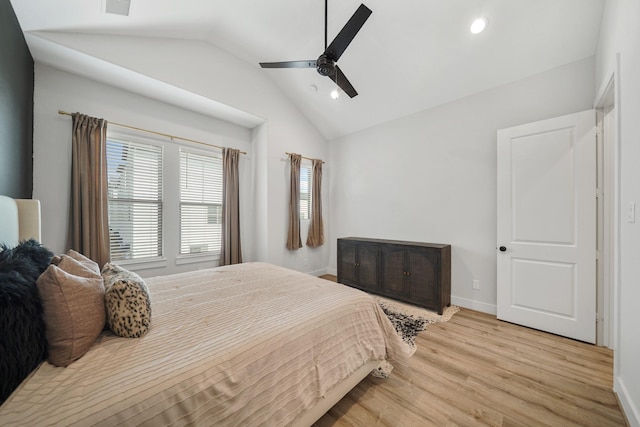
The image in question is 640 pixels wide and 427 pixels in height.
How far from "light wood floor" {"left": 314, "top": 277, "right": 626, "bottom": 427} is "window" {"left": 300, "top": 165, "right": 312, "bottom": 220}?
2.83m

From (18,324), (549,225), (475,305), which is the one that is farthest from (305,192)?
(18,324)

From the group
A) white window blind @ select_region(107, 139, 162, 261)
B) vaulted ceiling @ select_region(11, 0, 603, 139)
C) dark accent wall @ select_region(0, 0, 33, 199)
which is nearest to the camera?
dark accent wall @ select_region(0, 0, 33, 199)

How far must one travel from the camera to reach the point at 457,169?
10.3ft

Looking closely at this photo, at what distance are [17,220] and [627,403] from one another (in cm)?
411

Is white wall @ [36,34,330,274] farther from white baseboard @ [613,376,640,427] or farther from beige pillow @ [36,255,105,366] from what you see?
white baseboard @ [613,376,640,427]

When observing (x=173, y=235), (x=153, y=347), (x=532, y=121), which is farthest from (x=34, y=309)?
(x=532, y=121)

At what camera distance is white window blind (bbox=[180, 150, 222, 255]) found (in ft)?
11.1

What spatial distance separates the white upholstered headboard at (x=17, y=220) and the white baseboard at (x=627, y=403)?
142 inches

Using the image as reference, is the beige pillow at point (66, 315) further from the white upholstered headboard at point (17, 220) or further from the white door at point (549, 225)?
the white door at point (549, 225)

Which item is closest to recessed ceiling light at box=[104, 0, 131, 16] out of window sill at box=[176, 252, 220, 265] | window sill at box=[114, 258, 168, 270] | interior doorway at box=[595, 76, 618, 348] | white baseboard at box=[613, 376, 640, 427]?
window sill at box=[114, 258, 168, 270]

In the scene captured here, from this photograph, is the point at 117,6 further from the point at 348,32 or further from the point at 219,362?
the point at 219,362

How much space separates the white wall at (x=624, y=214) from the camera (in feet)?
4.31

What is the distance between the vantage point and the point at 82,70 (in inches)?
99.0

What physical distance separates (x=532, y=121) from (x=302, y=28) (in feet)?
9.50
